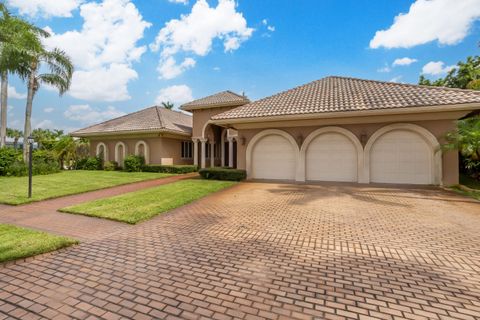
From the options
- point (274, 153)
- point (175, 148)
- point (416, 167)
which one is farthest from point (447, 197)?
point (175, 148)

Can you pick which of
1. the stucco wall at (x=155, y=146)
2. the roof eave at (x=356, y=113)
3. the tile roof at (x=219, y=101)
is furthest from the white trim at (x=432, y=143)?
the stucco wall at (x=155, y=146)

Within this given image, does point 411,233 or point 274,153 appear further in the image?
point 274,153

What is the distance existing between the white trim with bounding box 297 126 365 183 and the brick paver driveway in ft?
20.4

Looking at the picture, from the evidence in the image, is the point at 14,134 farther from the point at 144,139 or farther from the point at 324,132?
the point at 324,132

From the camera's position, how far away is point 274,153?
1504 centimetres

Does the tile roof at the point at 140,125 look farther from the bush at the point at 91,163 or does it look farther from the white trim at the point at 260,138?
the white trim at the point at 260,138

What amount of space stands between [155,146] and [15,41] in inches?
497

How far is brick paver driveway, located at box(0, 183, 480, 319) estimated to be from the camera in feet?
9.86

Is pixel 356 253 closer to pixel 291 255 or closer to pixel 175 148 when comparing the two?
pixel 291 255

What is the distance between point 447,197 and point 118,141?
24309 mm

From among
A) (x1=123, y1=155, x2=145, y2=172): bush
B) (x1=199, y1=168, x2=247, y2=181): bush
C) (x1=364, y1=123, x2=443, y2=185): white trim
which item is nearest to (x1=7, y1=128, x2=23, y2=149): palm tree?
(x1=123, y1=155, x2=145, y2=172): bush

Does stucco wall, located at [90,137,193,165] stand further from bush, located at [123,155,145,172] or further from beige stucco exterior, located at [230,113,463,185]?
beige stucco exterior, located at [230,113,463,185]

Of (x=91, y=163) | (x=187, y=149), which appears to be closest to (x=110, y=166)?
(x=91, y=163)

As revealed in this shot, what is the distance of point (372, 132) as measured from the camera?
12930mm
